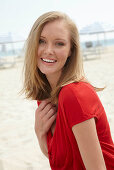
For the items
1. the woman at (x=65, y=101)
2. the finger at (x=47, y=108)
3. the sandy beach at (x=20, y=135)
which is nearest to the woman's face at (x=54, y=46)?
the woman at (x=65, y=101)

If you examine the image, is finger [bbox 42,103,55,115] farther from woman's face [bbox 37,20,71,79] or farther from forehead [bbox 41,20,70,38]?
forehead [bbox 41,20,70,38]

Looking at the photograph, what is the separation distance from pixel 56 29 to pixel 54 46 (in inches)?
4.6

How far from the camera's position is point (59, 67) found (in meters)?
1.61

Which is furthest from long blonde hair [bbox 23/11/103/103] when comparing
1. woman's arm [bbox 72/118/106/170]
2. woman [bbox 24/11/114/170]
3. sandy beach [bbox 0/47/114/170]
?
sandy beach [bbox 0/47/114/170]

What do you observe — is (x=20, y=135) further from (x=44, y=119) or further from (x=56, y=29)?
(x=56, y=29)

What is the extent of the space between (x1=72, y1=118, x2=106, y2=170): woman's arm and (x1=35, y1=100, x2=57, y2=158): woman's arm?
0.45m

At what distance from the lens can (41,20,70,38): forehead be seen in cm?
151

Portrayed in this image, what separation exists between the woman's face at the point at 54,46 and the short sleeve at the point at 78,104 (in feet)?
1.09

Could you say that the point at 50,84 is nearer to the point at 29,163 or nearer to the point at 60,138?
the point at 60,138

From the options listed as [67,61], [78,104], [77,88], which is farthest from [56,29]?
[78,104]

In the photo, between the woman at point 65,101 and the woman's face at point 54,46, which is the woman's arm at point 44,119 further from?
the woman's face at point 54,46

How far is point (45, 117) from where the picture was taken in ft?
5.54

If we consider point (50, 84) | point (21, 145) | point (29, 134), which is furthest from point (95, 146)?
point (29, 134)

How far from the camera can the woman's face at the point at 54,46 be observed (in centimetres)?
152
